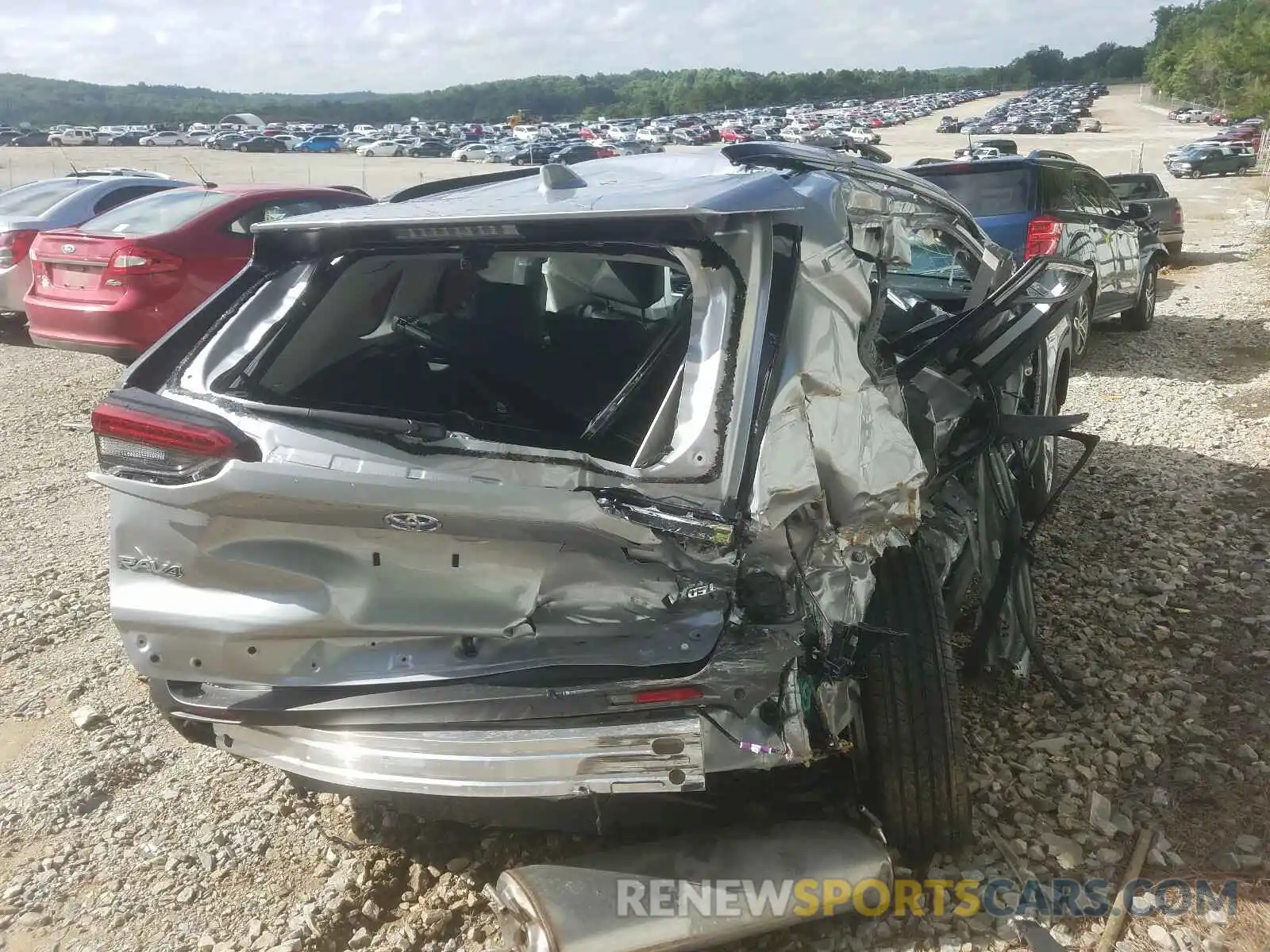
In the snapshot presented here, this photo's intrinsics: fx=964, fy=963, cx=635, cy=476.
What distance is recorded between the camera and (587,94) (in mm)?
120938

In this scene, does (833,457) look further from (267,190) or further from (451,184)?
(267,190)

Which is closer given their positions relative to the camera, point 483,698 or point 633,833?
point 483,698

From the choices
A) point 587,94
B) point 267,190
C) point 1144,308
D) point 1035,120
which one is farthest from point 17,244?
point 587,94

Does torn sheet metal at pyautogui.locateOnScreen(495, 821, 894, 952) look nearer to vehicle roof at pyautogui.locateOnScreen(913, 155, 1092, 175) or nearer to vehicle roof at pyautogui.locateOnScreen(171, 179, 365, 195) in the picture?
vehicle roof at pyautogui.locateOnScreen(913, 155, 1092, 175)

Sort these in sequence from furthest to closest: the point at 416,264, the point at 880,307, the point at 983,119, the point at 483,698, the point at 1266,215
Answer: the point at 983,119, the point at 1266,215, the point at 416,264, the point at 880,307, the point at 483,698

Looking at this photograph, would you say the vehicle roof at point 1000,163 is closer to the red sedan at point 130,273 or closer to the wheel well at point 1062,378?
the wheel well at point 1062,378

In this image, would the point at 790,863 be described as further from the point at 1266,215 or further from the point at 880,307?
the point at 1266,215

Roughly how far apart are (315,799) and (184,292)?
518 cm

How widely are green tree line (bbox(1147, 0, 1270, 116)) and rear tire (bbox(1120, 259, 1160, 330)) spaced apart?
42735 millimetres

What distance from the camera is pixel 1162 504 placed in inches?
194

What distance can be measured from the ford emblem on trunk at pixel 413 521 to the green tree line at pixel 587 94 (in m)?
104

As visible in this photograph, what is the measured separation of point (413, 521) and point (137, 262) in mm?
5931

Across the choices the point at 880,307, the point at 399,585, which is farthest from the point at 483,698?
the point at 880,307

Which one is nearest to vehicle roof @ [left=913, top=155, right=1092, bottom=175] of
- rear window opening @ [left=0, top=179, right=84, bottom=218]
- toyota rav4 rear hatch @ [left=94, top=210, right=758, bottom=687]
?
toyota rav4 rear hatch @ [left=94, top=210, right=758, bottom=687]
